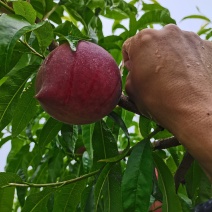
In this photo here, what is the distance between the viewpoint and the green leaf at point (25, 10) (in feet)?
2.67

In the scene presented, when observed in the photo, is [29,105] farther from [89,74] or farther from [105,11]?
[105,11]

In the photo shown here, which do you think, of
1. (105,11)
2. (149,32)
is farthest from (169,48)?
(105,11)

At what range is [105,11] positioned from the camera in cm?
126

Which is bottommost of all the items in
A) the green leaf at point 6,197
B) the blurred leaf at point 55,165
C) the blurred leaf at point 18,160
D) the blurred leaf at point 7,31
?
the blurred leaf at point 18,160

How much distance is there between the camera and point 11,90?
92cm

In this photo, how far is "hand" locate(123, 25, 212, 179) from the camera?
718 millimetres

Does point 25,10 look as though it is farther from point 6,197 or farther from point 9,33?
point 6,197

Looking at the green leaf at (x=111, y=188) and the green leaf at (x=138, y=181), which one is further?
the green leaf at (x=111, y=188)

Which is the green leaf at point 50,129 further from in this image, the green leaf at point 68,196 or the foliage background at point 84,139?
the green leaf at point 68,196

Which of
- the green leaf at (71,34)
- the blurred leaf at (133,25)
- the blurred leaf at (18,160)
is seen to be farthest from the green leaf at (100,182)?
the blurred leaf at (18,160)

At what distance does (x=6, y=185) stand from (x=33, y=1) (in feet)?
1.23

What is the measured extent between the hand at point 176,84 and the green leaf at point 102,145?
0.56 ft

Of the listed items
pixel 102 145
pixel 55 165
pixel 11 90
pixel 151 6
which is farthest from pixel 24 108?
pixel 151 6

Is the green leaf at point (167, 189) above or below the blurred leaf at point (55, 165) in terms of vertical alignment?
above
